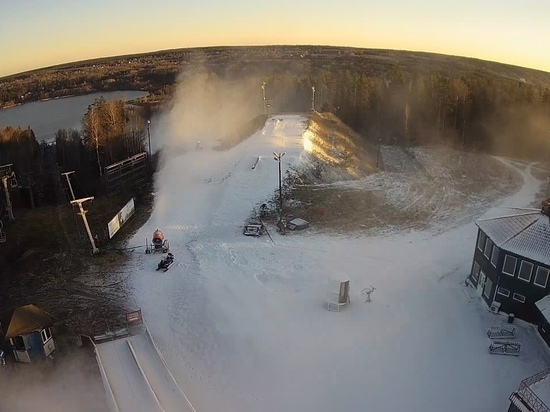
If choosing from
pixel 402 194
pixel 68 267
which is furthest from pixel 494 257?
pixel 68 267

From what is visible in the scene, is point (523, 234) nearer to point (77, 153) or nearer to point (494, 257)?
point (494, 257)

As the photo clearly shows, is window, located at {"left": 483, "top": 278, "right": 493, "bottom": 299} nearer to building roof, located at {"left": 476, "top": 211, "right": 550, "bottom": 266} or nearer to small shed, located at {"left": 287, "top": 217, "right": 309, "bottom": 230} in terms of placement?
building roof, located at {"left": 476, "top": 211, "right": 550, "bottom": 266}

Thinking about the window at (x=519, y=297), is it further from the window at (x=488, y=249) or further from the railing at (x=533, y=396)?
Result: the railing at (x=533, y=396)

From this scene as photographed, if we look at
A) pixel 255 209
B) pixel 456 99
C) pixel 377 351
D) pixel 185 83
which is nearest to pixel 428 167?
pixel 456 99

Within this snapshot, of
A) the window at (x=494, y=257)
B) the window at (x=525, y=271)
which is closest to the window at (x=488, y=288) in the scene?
the window at (x=494, y=257)

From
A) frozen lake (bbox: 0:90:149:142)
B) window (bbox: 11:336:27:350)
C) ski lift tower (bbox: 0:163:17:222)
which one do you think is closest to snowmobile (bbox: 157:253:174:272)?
window (bbox: 11:336:27:350)

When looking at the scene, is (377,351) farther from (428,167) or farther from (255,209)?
(428,167)
